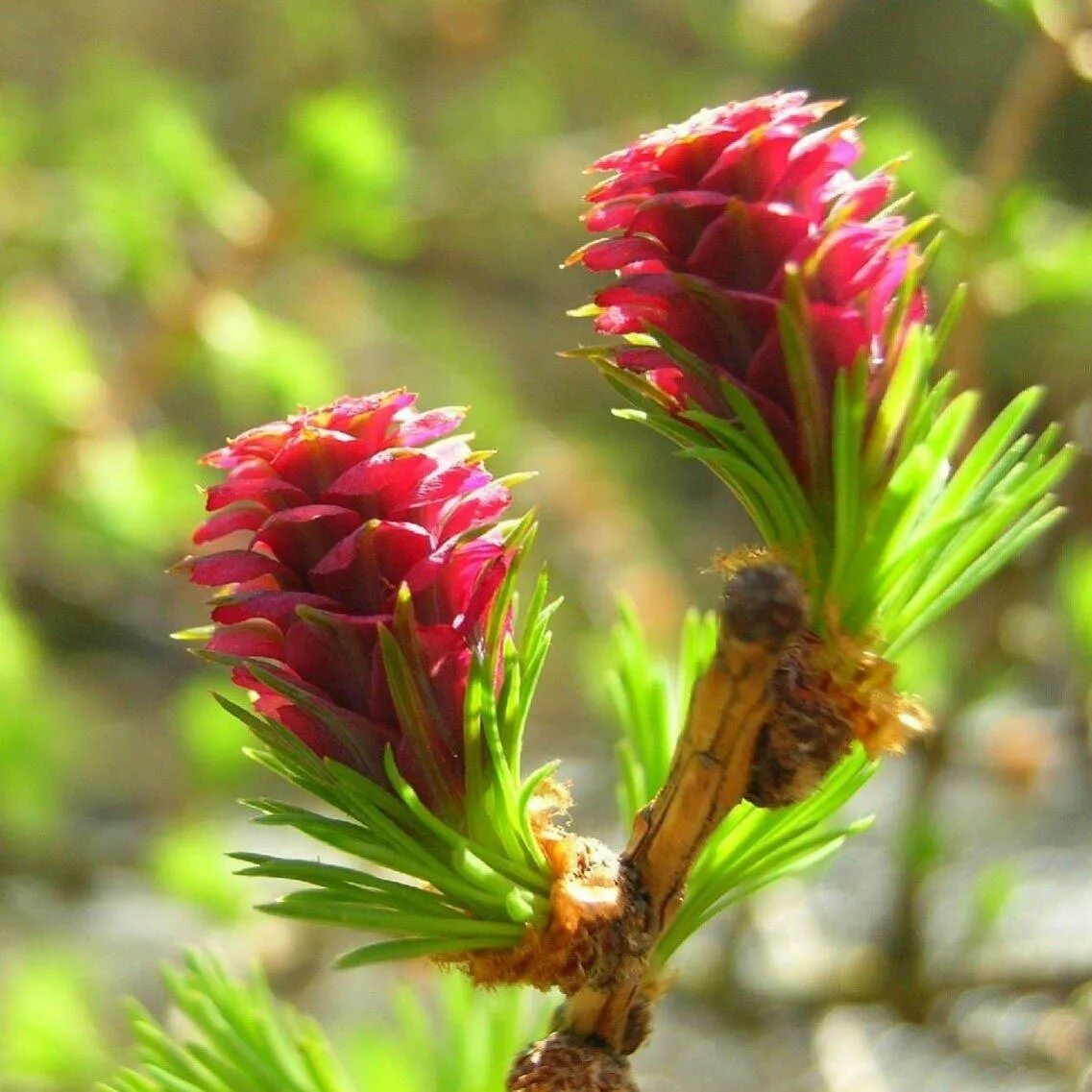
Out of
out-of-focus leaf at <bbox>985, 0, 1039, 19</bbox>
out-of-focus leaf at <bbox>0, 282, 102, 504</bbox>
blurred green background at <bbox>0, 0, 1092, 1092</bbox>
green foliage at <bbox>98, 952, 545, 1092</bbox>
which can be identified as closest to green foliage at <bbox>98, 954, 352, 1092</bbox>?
green foliage at <bbox>98, 952, 545, 1092</bbox>

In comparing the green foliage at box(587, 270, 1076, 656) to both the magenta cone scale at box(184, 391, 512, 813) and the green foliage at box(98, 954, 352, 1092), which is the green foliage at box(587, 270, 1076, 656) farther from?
the green foliage at box(98, 954, 352, 1092)

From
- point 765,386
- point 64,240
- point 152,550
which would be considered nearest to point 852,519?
point 765,386

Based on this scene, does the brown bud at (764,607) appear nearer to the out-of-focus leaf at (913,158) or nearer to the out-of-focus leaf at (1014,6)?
the out-of-focus leaf at (1014,6)

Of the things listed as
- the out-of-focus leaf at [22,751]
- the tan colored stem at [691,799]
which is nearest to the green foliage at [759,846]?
the tan colored stem at [691,799]

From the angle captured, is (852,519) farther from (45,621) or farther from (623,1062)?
(45,621)

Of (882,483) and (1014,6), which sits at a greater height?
(1014,6)

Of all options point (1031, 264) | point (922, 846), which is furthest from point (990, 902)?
point (1031, 264)

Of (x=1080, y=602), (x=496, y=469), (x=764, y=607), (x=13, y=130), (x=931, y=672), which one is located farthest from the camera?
(x=496, y=469)

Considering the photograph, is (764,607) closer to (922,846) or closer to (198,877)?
(922,846)
